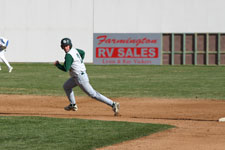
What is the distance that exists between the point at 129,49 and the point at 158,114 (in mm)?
29144

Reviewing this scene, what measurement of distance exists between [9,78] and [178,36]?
66.2 feet

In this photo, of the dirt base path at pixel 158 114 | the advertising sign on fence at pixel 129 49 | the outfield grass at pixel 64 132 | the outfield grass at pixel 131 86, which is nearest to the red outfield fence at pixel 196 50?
the advertising sign on fence at pixel 129 49

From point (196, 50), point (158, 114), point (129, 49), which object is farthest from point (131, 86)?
point (196, 50)

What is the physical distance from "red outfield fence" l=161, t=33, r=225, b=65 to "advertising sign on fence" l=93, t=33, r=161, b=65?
1091mm

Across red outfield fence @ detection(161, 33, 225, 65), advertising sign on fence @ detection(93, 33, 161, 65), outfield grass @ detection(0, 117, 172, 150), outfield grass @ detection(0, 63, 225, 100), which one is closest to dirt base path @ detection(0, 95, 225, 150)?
outfield grass @ detection(0, 117, 172, 150)

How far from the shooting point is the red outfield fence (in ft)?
149

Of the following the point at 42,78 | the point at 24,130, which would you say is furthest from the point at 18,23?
the point at 24,130

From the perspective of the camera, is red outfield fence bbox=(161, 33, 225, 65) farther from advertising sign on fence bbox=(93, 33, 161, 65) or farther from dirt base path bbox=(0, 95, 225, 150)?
dirt base path bbox=(0, 95, 225, 150)

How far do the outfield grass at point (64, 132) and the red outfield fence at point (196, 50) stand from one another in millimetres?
32481

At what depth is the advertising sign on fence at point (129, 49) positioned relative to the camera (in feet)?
145

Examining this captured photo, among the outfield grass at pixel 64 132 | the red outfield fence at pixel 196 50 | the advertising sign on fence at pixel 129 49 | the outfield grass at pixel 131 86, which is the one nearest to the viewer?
the outfield grass at pixel 64 132

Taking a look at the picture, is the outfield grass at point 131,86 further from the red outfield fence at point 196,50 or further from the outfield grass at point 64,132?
the red outfield fence at point 196,50

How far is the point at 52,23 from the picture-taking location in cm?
4828

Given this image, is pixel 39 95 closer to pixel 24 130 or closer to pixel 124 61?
pixel 24 130
